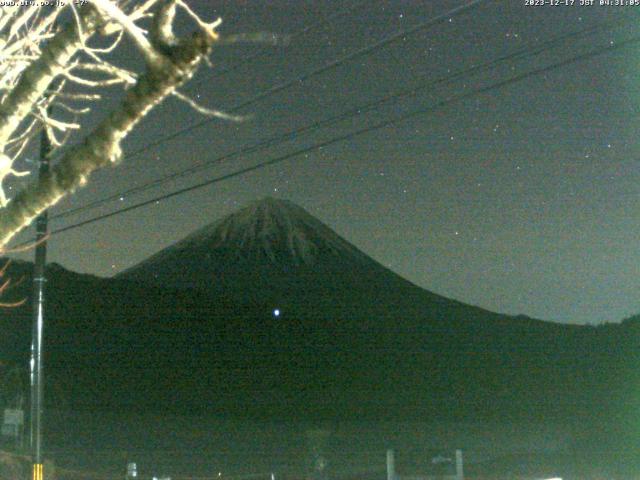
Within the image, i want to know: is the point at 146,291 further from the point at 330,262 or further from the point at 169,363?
the point at 330,262

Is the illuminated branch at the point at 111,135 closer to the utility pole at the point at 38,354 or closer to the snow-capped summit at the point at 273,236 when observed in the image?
the utility pole at the point at 38,354

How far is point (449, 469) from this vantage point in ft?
50.3

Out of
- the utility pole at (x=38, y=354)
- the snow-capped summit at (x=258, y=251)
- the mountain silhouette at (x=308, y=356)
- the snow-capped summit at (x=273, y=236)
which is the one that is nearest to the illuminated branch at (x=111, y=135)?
the utility pole at (x=38, y=354)

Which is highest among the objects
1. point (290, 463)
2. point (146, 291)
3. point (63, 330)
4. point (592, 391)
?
point (146, 291)

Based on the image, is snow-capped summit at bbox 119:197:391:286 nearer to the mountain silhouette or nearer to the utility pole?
the mountain silhouette

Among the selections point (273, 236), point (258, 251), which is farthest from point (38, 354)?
point (273, 236)

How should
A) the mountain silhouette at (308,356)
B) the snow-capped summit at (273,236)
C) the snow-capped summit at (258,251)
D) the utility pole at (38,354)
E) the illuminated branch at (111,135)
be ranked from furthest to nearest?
the snow-capped summit at (273,236) → the snow-capped summit at (258,251) → the mountain silhouette at (308,356) → the utility pole at (38,354) → the illuminated branch at (111,135)

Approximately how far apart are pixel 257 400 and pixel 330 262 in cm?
6862

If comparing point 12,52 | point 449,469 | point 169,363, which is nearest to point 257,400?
point 169,363

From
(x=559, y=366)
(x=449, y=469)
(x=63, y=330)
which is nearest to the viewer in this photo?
(x=449, y=469)

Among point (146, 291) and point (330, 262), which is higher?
point (330, 262)

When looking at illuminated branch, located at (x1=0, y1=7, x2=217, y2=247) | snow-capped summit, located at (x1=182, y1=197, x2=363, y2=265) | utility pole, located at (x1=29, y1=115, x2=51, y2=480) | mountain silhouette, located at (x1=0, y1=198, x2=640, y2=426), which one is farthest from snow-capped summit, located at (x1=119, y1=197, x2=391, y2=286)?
illuminated branch, located at (x1=0, y1=7, x2=217, y2=247)

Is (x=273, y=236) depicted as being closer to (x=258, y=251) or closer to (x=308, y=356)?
(x=258, y=251)

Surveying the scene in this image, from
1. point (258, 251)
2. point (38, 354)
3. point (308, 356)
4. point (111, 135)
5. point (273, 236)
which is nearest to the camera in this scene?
point (111, 135)
